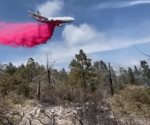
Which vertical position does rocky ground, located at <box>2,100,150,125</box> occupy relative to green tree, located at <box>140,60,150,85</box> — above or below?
below

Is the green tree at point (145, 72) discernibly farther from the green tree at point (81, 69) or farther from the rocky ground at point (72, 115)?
the rocky ground at point (72, 115)

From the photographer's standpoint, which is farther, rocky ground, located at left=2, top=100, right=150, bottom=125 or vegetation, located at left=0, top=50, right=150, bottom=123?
vegetation, located at left=0, top=50, right=150, bottom=123

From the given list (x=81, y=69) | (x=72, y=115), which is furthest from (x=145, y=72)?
(x=72, y=115)

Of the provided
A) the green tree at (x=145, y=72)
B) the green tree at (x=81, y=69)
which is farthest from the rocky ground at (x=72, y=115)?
the green tree at (x=145, y=72)

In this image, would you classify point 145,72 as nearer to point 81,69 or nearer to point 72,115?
point 81,69

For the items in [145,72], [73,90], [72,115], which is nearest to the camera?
[72,115]

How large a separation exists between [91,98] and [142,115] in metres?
13.9

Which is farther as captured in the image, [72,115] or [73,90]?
→ [73,90]

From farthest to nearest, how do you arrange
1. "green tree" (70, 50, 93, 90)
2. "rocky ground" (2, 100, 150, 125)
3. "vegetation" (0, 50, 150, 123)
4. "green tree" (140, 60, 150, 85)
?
"green tree" (140, 60, 150, 85) → "green tree" (70, 50, 93, 90) → "vegetation" (0, 50, 150, 123) → "rocky ground" (2, 100, 150, 125)

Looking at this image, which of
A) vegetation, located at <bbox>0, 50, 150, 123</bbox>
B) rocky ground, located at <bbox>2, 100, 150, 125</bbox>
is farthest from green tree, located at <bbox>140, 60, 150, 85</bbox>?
rocky ground, located at <bbox>2, 100, 150, 125</bbox>

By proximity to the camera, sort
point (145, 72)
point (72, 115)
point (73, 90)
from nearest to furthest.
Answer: point (72, 115), point (73, 90), point (145, 72)

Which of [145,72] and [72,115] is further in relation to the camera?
[145,72]

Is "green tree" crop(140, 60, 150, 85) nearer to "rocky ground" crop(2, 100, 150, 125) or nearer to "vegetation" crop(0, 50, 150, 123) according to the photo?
"vegetation" crop(0, 50, 150, 123)

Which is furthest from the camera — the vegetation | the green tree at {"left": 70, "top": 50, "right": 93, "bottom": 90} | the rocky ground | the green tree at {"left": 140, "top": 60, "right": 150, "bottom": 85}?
the green tree at {"left": 140, "top": 60, "right": 150, "bottom": 85}
